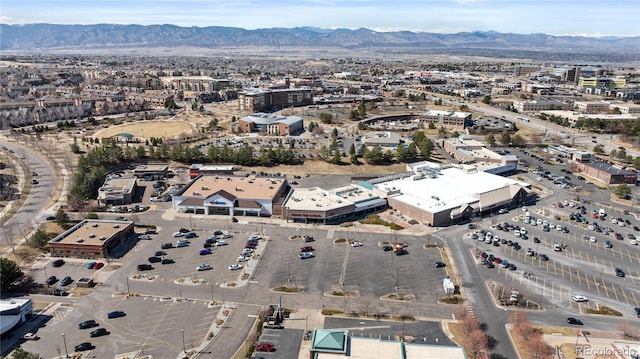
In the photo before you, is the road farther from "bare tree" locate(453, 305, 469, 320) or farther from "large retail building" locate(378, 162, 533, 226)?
"bare tree" locate(453, 305, 469, 320)

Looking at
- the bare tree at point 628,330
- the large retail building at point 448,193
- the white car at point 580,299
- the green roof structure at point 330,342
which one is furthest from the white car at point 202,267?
the bare tree at point 628,330

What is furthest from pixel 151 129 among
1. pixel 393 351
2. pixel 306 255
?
pixel 393 351

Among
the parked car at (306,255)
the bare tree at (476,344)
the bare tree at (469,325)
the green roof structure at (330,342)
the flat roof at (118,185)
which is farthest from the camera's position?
the flat roof at (118,185)

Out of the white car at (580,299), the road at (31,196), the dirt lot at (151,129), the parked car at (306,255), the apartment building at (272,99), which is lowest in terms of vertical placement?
the white car at (580,299)

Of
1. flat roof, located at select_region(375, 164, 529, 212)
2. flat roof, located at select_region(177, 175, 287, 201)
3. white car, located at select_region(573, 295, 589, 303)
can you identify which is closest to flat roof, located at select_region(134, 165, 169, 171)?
flat roof, located at select_region(177, 175, 287, 201)

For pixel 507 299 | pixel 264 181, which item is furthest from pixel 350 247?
pixel 264 181

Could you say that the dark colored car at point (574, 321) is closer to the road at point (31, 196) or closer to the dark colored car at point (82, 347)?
the dark colored car at point (82, 347)
